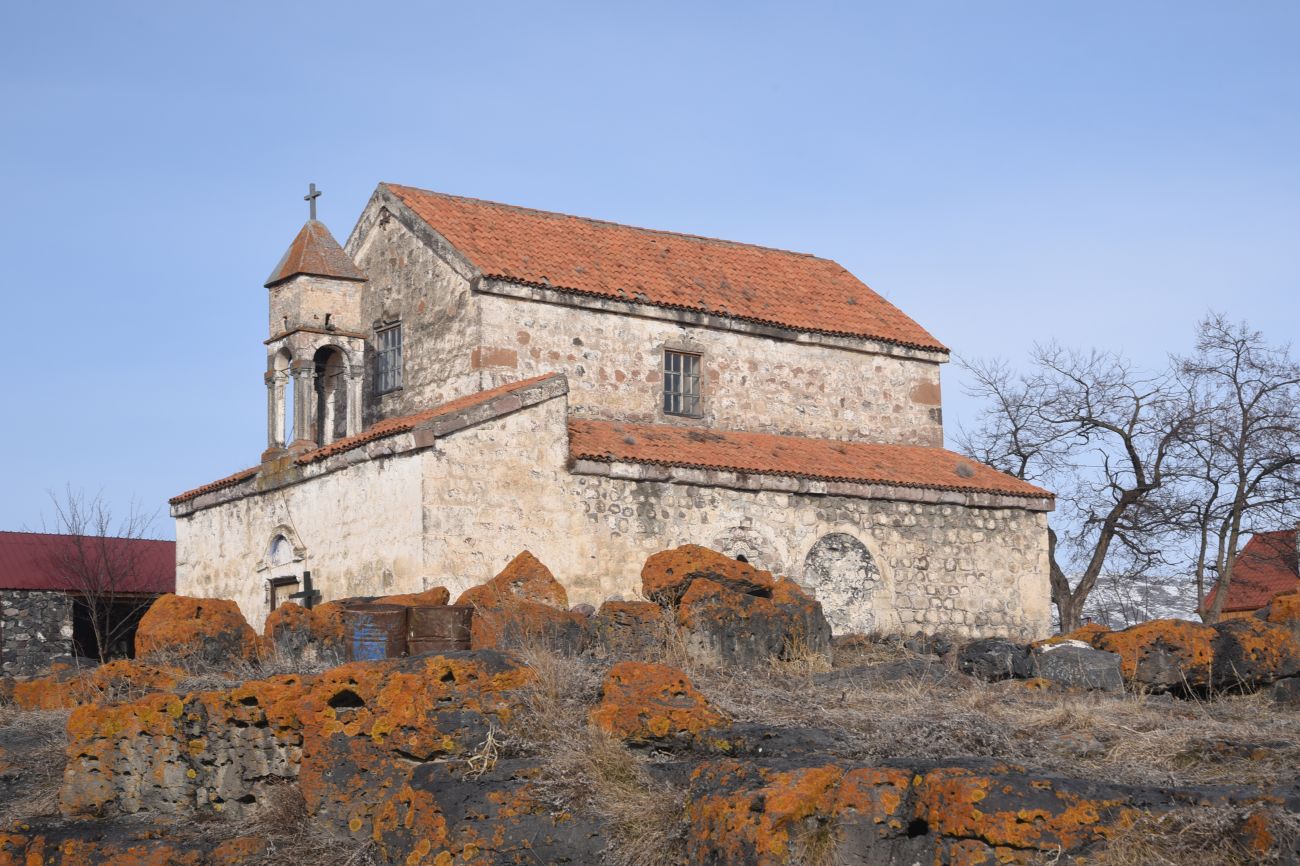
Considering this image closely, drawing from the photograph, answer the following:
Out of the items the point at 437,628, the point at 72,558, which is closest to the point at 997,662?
the point at 437,628

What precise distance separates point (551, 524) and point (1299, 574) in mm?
26225

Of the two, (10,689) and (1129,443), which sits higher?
(1129,443)

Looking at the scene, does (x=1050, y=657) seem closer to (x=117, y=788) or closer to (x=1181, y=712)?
(x=1181, y=712)

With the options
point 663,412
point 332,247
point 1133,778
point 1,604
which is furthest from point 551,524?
point 1,604

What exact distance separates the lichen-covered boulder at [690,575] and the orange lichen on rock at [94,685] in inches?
196

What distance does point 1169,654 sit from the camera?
42.3ft

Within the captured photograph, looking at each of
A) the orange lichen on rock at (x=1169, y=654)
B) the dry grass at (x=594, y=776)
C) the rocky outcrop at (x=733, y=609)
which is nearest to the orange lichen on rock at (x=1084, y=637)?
the orange lichen on rock at (x=1169, y=654)

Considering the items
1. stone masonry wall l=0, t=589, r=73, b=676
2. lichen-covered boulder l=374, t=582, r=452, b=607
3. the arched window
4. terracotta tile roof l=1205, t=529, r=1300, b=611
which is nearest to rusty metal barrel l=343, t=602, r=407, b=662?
lichen-covered boulder l=374, t=582, r=452, b=607

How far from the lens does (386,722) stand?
9.05 m

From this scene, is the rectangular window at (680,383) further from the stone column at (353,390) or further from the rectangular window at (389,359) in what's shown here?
the stone column at (353,390)

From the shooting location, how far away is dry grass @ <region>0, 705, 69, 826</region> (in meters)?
10.2

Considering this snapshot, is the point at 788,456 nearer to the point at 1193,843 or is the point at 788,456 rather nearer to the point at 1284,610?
the point at 1284,610

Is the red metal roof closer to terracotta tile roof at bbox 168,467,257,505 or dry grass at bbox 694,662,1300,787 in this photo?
terracotta tile roof at bbox 168,467,257,505

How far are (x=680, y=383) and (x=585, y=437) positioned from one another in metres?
2.98
